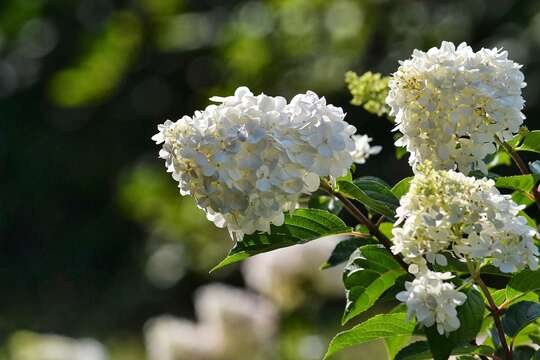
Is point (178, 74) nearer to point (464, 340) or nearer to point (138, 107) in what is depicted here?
point (138, 107)

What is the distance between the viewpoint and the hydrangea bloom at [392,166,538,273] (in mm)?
673

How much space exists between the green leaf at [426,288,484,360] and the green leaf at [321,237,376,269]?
216 mm

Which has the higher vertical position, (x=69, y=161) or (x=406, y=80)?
(x=69, y=161)

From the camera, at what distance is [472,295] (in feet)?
2.39

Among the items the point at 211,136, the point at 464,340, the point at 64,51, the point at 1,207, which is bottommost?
the point at 464,340

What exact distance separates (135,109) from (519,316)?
4606mm

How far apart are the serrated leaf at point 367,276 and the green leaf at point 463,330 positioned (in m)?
0.09

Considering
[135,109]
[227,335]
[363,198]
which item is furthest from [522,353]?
[135,109]

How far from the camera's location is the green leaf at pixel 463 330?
0.70 metres

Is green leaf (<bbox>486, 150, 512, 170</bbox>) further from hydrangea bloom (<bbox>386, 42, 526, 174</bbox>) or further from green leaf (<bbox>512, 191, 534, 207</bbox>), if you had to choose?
hydrangea bloom (<bbox>386, 42, 526, 174</bbox>)

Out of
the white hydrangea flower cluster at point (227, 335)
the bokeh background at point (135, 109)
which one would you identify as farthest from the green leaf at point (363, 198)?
the bokeh background at point (135, 109)

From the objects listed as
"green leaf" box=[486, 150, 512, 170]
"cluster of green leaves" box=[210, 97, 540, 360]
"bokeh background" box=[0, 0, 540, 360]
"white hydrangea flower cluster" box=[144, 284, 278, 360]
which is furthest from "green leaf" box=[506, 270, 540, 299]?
"bokeh background" box=[0, 0, 540, 360]

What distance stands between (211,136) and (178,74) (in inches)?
178

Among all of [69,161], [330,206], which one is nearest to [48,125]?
[69,161]
